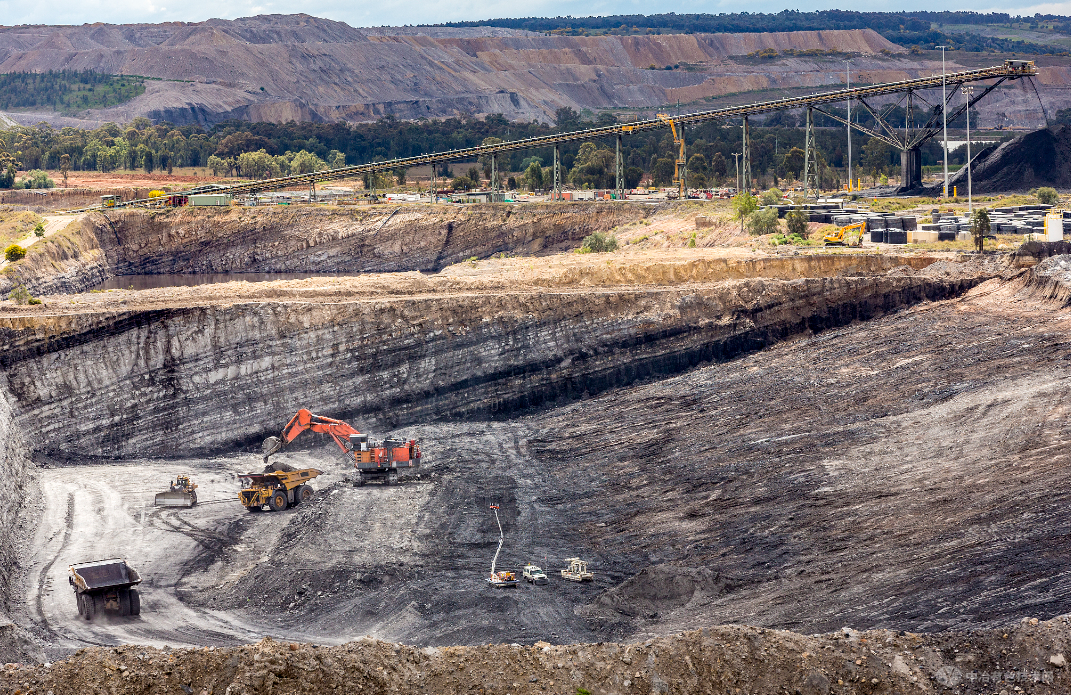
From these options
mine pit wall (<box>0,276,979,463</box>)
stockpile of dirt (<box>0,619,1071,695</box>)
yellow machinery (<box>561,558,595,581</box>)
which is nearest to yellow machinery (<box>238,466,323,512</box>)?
mine pit wall (<box>0,276,979,463</box>)

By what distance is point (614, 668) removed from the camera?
18.6 m

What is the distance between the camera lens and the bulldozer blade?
37.9m

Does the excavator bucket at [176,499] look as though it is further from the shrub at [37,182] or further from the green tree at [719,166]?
the shrub at [37,182]

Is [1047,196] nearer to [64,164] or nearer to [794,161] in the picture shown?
[794,161]

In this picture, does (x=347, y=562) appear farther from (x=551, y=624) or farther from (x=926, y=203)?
(x=926, y=203)

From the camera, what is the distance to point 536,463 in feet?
133

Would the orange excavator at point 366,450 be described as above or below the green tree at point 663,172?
below

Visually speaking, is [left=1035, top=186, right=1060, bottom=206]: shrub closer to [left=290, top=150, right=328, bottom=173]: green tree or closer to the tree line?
the tree line

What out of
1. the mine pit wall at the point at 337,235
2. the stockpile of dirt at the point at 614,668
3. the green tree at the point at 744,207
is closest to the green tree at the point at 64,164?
the mine pit wall at the point at 337,235

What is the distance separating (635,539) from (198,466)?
59.9ft

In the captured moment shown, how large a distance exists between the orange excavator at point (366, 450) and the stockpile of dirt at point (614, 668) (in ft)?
63.2

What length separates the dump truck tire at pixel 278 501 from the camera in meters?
37.1

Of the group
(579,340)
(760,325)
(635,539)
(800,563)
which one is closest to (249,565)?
(635,539)

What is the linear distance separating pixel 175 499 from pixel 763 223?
41157 mm
